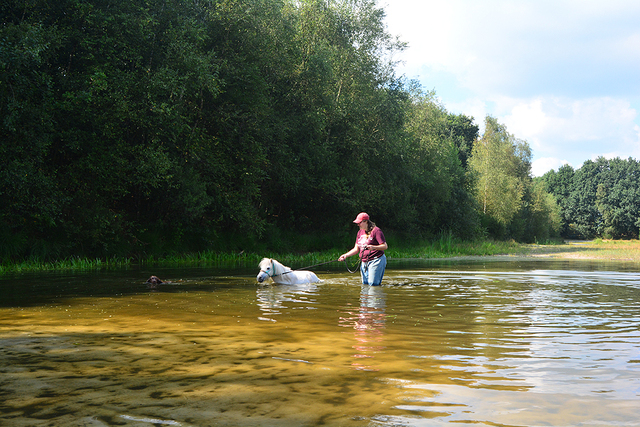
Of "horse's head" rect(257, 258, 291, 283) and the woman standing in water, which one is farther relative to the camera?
the woman standing in water

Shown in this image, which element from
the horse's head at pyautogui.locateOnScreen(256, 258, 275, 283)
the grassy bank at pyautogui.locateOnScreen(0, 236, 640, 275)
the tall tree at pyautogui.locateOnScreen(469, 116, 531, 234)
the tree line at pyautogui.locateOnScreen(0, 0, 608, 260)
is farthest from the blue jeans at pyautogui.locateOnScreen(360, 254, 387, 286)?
the tall tree at pyautogui.locateOnScreen(469, 116, 531, 234)

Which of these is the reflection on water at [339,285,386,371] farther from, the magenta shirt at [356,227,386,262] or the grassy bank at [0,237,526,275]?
the grassy bank at [0,237,526,275]

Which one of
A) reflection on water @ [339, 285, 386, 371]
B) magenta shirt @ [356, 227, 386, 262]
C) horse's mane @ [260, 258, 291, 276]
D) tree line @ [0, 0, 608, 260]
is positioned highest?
tree line @ [0, 0, 608, 260]

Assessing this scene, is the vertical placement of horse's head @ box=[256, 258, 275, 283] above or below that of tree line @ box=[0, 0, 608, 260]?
below

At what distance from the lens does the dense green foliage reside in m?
106

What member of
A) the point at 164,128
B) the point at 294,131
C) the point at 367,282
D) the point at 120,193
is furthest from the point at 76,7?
the point at 367,282

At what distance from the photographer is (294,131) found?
31.1m

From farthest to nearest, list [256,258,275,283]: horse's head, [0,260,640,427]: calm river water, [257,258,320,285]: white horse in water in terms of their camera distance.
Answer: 1. [257,258,320,285]: white horse in water
2. [256,258,275,283]: horse's head
3. [0,260,640,427]: calm river water

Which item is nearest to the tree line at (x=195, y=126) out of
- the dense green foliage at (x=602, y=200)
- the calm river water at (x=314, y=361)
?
the calm river water at (x=314, y=361)

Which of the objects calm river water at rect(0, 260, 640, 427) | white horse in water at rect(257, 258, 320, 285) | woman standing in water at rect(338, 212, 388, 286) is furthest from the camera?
woman standing in water at rect(338, 212, 388, 286)

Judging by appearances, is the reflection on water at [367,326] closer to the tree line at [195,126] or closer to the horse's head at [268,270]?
the horse's head at [268,270]

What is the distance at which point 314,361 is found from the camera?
211 inches

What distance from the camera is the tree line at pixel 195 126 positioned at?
65.3 feet

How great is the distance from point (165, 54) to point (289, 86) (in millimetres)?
10224
